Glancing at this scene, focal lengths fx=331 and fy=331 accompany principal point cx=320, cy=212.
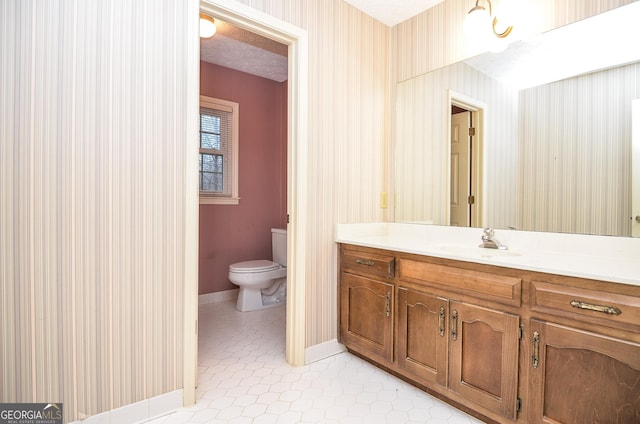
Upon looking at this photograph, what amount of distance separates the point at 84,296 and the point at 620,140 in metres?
2.58

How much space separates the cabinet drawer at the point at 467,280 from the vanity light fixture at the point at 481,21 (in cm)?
143

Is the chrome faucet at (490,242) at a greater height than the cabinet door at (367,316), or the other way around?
the chrome faucet at (490,242)

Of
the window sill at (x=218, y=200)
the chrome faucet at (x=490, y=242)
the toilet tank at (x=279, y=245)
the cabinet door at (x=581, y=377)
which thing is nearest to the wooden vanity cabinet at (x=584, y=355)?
the cabinet door at (x=581, y=377)

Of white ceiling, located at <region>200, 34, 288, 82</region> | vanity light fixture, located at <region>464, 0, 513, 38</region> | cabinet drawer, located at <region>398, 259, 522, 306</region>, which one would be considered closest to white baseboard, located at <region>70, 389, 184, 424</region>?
cabinet drawer, located at <region>398, 259, 522, 306</region>

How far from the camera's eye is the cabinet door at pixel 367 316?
1974 mm

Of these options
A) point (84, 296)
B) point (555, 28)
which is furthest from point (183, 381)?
point (555, 28)

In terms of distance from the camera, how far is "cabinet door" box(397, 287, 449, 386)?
1.68m

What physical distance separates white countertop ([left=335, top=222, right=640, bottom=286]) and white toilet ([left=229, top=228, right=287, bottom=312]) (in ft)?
4.03

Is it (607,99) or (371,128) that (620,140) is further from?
(371,128)

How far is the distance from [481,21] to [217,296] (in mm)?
3322

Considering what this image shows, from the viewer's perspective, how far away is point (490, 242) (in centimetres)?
192

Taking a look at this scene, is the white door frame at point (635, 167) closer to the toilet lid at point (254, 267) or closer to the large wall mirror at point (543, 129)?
the large wall mirror at point (543, 129)

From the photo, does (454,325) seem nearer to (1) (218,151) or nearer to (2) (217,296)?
(2) (217,296)

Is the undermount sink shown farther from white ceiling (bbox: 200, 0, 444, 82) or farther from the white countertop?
white ceiling (bbox: 200, 0, 444, 82)
